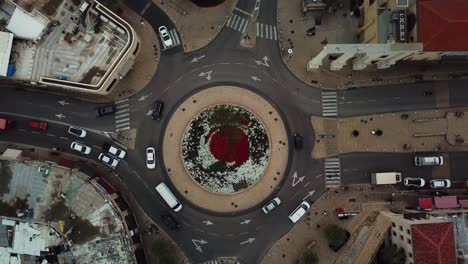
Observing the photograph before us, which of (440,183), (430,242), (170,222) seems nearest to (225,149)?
(170,222)

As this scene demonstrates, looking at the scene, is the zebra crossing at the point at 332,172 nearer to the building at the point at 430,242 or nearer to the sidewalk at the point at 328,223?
the sidewalk at the point at 328,223

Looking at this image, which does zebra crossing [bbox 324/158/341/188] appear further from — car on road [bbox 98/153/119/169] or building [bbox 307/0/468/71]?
car on road [bbox 98/153/119/169]

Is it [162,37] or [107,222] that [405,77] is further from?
[107,222]

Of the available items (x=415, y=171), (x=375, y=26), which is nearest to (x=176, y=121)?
(x=375, y=26)

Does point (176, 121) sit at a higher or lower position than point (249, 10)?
lower

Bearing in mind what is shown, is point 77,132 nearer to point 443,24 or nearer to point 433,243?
point 433,243

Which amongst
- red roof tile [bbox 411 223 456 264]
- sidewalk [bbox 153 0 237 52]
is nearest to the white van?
sidewalk [bbox 153 0 237 52]
